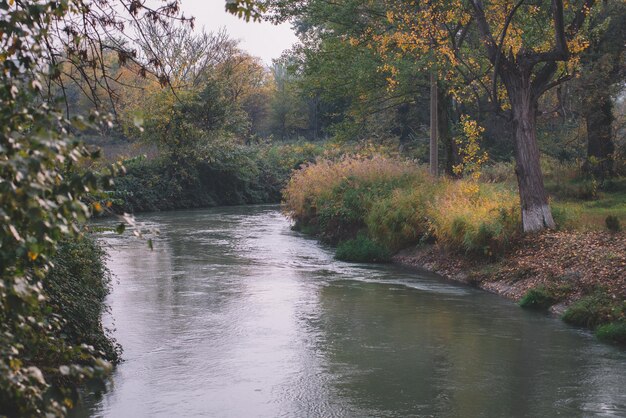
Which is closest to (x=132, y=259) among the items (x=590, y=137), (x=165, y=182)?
(x=590, y=137)

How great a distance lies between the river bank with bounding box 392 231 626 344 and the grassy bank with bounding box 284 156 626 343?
0.02m

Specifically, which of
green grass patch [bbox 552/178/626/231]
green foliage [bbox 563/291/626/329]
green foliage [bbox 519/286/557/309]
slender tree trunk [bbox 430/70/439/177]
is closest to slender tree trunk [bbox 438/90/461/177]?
slender tree trunk [bbox 430/70/439/177]

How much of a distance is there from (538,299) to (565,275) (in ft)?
2.19

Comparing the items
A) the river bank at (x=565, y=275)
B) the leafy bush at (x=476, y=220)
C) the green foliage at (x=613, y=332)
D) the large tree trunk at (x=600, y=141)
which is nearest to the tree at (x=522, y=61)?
the leafy bush at (x=476, y=220)

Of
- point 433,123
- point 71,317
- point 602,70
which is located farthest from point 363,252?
point 71,317

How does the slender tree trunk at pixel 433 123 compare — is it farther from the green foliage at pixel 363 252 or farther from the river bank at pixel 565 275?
the river bank at pixel 565 275

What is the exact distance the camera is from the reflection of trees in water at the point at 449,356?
28.4 ft

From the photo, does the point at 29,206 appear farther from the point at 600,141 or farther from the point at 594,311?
the point at 600,141

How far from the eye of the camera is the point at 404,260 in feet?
63.2

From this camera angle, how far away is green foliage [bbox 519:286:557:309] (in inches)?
531

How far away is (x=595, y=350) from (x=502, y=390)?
2447mm

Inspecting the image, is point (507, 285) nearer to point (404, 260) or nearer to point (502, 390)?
point (404, 260)

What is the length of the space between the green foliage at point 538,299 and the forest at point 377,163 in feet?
0.08

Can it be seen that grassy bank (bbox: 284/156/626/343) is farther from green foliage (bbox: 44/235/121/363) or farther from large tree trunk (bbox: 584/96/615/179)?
green foliage (bbox: 44/235/121/363)
